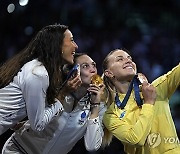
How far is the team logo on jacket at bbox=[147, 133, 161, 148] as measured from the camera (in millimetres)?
2883

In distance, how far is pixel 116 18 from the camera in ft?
23.0

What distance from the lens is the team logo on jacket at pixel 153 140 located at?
9.46 feet

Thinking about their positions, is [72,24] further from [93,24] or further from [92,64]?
[92,64]

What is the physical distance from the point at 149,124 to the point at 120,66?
1.59 feet

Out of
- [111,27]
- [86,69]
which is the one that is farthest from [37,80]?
[111,27]

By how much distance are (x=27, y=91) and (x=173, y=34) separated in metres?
4.40

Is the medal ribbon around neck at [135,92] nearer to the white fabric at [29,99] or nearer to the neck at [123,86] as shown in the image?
A: the neck at [123,86]

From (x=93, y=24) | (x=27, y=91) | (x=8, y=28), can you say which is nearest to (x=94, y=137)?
(x=27, y=91)

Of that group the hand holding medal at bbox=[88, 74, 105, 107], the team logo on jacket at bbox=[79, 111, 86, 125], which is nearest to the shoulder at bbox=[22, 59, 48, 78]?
the hand holding medal at bbox=[88, 74, 105, 107]

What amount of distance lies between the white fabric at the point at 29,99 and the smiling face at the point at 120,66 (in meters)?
0.44

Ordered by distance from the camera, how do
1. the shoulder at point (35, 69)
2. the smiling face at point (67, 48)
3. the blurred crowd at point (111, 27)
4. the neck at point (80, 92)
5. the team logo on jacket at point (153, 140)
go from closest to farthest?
the shoulder at point (35, 69) < the team logo on jacket at point (153, 140) < the smiling face at point (67, 48) < the neck at point (80, 92) < the blurred crowd at point (111, 27)

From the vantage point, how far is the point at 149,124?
284 centimetres

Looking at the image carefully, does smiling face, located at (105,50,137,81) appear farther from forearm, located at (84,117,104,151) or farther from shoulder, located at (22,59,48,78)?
shoulder, located at (22,59,48,78)

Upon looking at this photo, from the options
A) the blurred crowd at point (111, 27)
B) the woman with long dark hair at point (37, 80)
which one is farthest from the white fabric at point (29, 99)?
the blurred crowd at point (111, 27)
